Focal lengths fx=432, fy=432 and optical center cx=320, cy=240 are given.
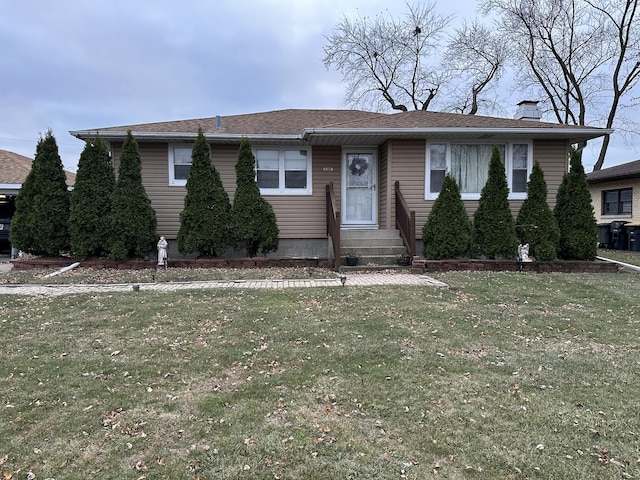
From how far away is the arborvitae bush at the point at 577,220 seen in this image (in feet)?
30.7

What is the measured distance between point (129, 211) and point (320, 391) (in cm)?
729

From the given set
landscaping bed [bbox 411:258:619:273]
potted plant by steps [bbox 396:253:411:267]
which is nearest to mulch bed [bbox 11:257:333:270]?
potted plant by steps [bbox 396:253:411:267]

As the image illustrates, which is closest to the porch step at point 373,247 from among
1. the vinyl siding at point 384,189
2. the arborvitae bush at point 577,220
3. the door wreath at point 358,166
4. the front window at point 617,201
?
the vinyl siding at point 384,189

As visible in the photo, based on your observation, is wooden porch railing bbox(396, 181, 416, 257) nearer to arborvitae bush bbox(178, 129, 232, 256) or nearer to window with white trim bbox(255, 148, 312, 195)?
window with white trim bbox(255, 148, 312, 195)

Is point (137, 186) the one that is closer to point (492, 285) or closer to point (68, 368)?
point (68, 368)

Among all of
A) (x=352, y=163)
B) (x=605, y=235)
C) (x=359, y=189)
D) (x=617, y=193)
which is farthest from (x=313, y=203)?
(x=617, y=193)

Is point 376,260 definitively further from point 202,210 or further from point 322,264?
point 202,210

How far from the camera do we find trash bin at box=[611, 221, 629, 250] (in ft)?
51.0

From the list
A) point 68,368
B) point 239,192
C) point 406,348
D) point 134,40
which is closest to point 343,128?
point 239,192

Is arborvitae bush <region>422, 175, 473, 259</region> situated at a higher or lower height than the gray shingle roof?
lower

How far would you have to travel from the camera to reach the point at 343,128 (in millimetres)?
9539

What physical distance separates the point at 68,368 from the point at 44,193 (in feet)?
22.6

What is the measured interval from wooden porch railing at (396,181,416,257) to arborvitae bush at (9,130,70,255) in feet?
23.7

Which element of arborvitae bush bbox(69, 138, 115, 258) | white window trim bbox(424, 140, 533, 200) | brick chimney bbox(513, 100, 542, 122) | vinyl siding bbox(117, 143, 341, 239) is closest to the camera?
arborvitae bush bbox(69, 138, 115, 258)
